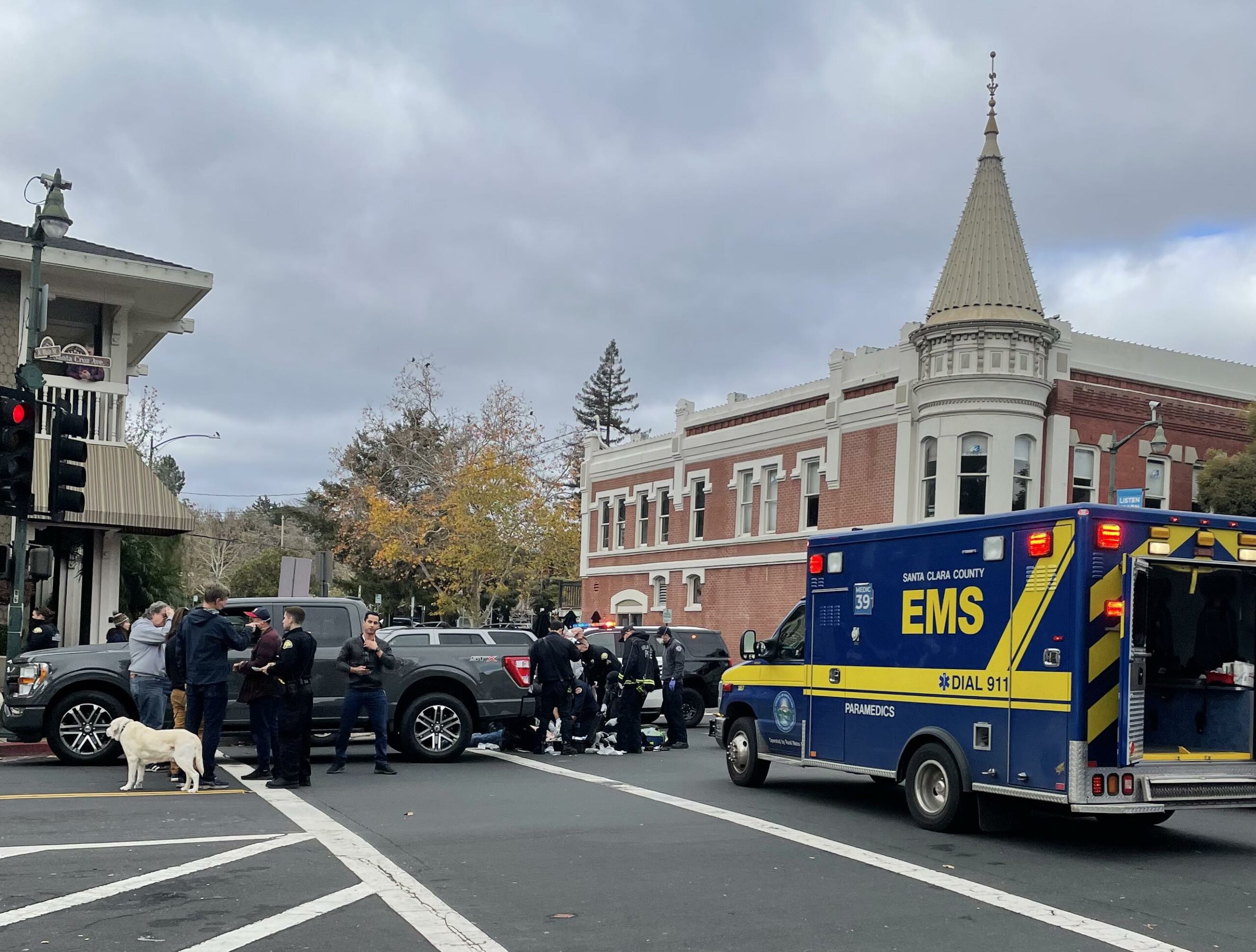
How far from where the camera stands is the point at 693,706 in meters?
23.2

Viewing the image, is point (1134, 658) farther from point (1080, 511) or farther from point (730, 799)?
point (730, 799)

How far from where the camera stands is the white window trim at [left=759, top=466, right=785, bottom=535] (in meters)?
38.6

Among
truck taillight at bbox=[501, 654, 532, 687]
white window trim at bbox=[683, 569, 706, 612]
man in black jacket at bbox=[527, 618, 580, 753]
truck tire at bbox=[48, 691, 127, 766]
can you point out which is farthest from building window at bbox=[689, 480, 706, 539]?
truck tire at bbox=[48, 691, 127, 766]

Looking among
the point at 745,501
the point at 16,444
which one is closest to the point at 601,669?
the point at 16,444

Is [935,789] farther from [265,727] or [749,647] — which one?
[265,727]

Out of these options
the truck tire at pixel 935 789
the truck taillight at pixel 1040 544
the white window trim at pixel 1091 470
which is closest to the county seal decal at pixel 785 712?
the truck tire at pixel 935 789

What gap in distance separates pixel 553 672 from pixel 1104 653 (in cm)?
810

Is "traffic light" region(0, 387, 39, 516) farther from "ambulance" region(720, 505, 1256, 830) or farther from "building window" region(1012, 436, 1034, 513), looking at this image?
"building window" region(1012, 436, 1034, 513)

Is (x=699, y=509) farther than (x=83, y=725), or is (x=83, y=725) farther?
(x=699, y=509)

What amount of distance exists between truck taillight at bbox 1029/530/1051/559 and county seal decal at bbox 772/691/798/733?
3622 mm

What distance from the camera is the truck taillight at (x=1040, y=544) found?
32.0 ft

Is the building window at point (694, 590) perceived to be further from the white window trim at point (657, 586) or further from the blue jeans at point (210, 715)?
the blue jeans at point (210, 715)

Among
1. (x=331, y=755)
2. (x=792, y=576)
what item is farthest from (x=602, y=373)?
(x=331, y=755)

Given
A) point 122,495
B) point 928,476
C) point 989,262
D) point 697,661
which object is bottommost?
point 697,661
